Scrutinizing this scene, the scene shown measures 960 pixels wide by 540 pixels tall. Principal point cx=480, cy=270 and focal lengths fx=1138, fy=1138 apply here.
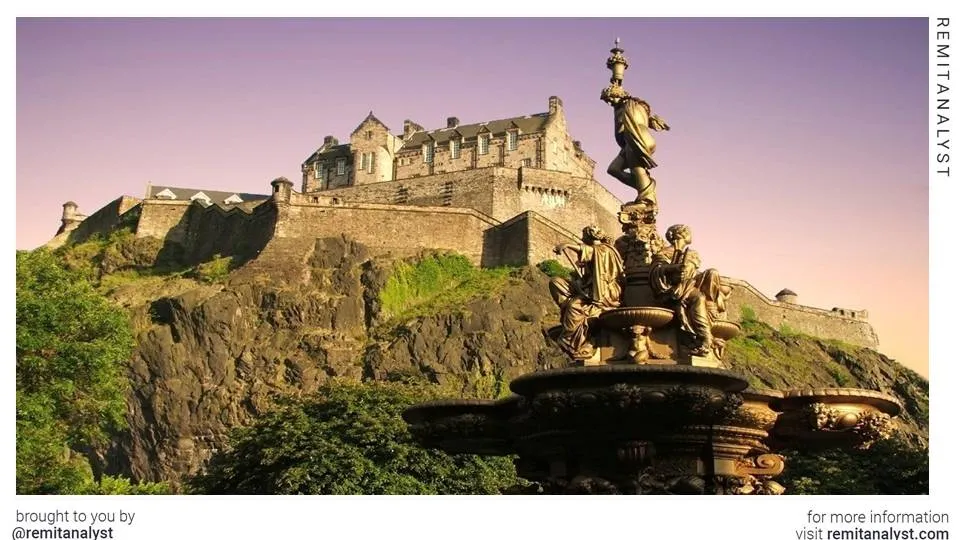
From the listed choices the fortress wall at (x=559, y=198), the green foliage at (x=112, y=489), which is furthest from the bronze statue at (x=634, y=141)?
the fortress wall at (x=559, y=198)

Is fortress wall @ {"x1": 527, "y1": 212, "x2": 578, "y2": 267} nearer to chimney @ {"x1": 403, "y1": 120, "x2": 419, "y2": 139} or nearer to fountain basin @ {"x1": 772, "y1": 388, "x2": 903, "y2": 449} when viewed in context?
chimney @ {"x1": 403, "y1": 120, "x2": 419, "y2": 139}

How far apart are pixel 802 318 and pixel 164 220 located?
1604 inches

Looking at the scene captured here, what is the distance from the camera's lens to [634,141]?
12.8 m

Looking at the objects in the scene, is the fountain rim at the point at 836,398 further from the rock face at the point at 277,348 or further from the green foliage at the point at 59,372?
the rock face at the point at 277,348

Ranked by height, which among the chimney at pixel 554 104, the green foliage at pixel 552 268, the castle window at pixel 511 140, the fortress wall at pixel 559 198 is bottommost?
the green foliage at pixel 552 268

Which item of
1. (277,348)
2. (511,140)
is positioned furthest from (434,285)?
(511,140)

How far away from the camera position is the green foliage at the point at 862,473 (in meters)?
29.3

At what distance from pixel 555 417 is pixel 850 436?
3264mm

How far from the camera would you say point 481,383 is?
49.3m

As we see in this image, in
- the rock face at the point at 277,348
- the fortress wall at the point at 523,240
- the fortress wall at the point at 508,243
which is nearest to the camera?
the rock face at the point at 277,348

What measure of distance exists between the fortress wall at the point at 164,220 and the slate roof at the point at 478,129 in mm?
15362

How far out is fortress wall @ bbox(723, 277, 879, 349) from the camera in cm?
7006
